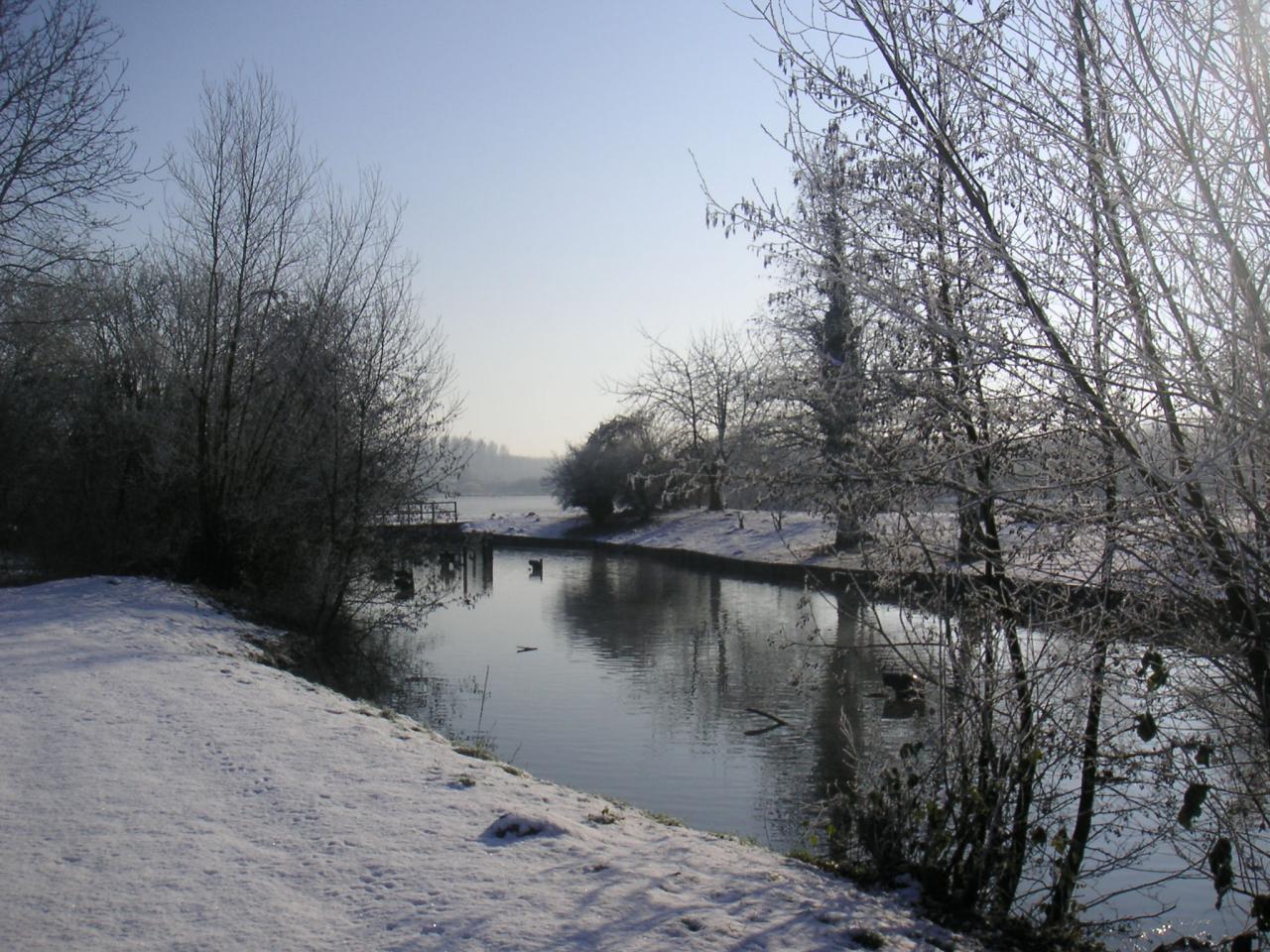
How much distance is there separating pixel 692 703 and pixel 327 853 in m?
8.39

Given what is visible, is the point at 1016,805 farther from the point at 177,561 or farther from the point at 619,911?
the point at 177,561

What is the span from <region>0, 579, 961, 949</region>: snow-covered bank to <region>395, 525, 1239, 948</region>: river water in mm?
1496

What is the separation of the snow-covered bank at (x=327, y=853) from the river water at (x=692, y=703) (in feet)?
4.91

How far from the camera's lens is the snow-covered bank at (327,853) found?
4.31m

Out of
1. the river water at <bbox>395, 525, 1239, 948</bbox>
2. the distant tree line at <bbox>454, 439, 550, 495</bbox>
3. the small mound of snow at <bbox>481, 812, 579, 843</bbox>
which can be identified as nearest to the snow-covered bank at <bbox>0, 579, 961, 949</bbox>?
the small mound of snow at <bbox>481, 812, 579, 843</bbox>

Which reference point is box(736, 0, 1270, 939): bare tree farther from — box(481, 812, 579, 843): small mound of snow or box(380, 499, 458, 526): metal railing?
box(380, 499, 458, 526): metal railing

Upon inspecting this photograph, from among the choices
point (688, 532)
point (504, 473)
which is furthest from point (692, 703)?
point (504, 473)

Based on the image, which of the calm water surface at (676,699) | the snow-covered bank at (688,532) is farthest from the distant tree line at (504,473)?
the calm water surface at (676,699)

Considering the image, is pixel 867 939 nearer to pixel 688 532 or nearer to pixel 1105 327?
pixel 1105 327

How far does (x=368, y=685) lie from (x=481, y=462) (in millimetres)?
139939

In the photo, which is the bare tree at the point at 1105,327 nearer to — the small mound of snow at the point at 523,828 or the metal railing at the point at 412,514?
the small mound of snow at the point at 523,828

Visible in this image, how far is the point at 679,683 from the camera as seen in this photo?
14469 millimetres

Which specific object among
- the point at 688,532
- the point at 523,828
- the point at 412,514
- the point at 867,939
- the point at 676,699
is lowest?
the point at 676,699

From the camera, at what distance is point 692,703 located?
1316 centimetres
